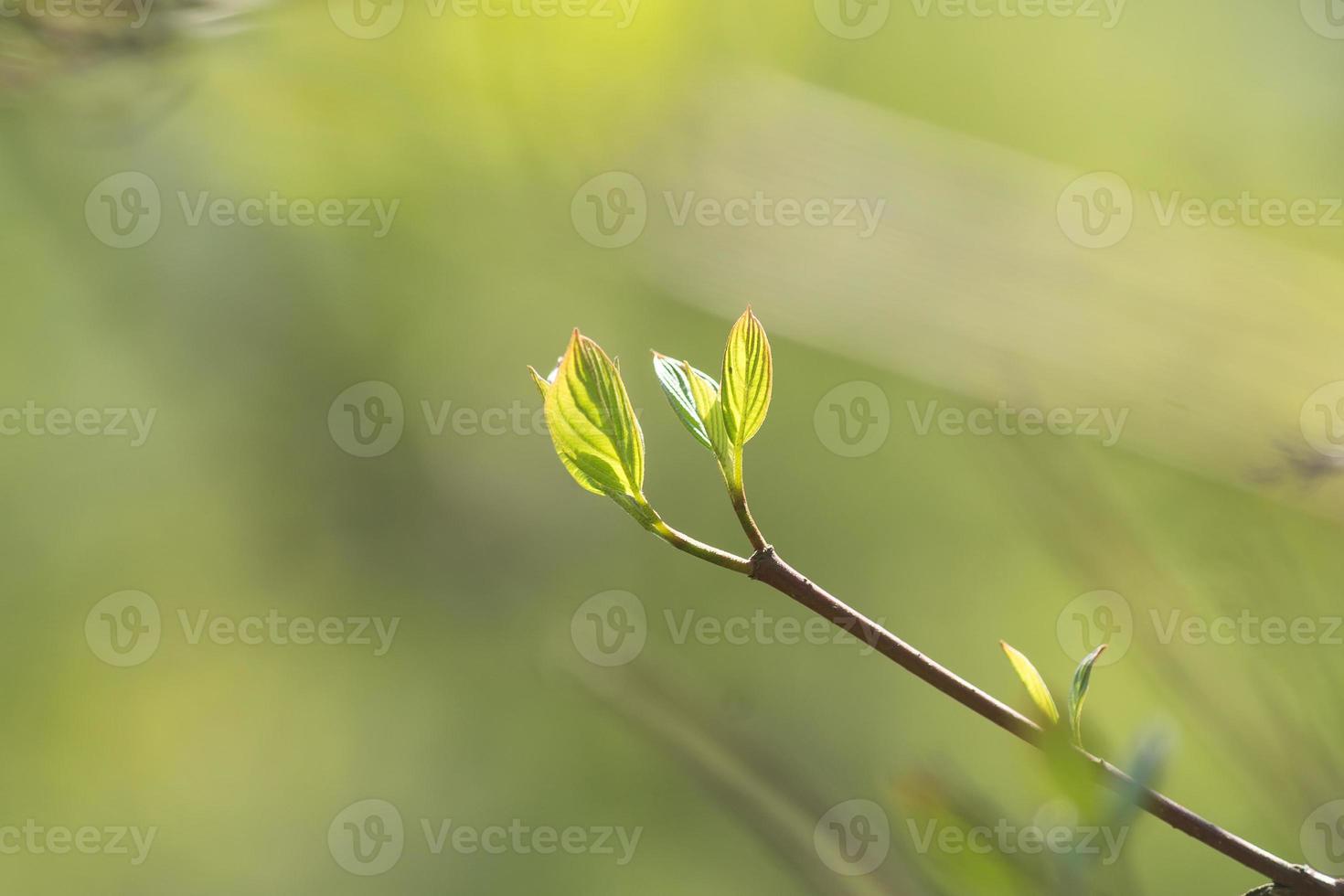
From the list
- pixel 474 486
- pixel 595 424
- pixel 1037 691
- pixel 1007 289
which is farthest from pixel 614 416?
pixel 474 486

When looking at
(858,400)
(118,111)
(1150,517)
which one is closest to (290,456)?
(858,400)

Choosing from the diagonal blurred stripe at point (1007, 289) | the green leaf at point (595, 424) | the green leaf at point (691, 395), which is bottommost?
the green leaf at point (595, 424)

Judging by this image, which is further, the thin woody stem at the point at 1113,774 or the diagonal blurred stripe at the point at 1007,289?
the diagonal blurred stripe at the point at 1007,289

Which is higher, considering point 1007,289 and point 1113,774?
point 1007,289

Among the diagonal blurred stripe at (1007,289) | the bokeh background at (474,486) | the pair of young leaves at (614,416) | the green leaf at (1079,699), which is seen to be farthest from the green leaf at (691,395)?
the bokeh background at (474,486)

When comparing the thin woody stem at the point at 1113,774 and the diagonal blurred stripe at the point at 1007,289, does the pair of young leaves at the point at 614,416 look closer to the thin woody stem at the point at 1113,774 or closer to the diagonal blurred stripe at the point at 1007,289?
the thin woody stem at the point at 1113,774

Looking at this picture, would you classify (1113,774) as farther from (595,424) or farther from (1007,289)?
(1007,289)
